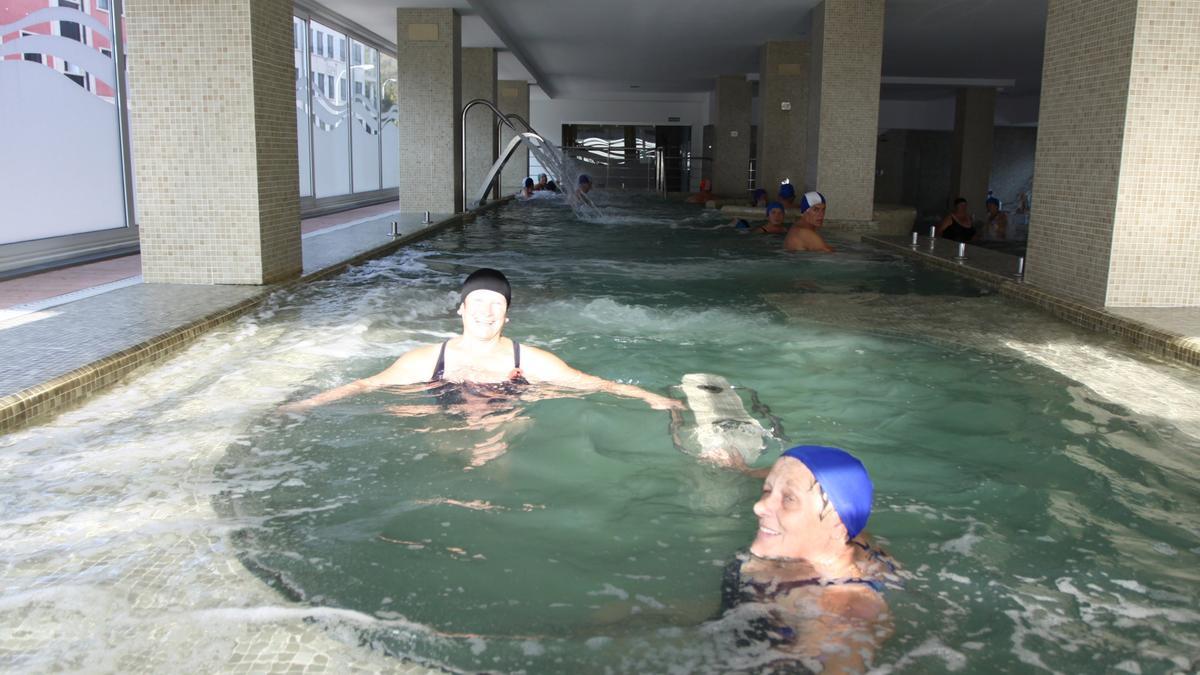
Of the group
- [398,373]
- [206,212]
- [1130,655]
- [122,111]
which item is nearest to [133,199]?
[122,111]

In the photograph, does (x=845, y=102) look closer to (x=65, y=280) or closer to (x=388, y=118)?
(x=65, y=280)

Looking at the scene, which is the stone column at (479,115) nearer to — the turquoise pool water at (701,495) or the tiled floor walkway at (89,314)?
the tiled floor walkway at (89,314)

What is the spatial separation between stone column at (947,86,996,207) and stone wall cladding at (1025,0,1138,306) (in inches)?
619

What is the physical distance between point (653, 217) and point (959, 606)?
13828mm

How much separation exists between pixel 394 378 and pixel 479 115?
15.0 metres

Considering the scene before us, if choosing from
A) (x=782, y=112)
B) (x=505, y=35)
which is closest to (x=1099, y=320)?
(x=782, y=112)

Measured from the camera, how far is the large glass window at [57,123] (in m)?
7.27

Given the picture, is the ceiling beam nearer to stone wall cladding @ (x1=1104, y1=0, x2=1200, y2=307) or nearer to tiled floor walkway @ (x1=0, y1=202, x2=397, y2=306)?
tiled floor walkway @ (x1=0, y1=202, x2=397, y2=306)

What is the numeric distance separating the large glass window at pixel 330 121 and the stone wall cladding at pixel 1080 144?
11.3 meters

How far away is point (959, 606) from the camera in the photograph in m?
2.38

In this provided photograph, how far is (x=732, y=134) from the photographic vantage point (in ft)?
71.2

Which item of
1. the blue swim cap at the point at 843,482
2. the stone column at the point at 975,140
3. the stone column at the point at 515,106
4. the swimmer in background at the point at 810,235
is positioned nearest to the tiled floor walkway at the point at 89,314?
the blue swim cap at the point at 843,482

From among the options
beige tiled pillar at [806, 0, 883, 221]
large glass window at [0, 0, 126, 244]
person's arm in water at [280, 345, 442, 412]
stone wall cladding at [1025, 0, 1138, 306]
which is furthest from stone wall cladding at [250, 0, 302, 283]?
beige tiled pillar at [806, 0, 883, 221]

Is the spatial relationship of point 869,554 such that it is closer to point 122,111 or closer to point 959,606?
point 959,606
